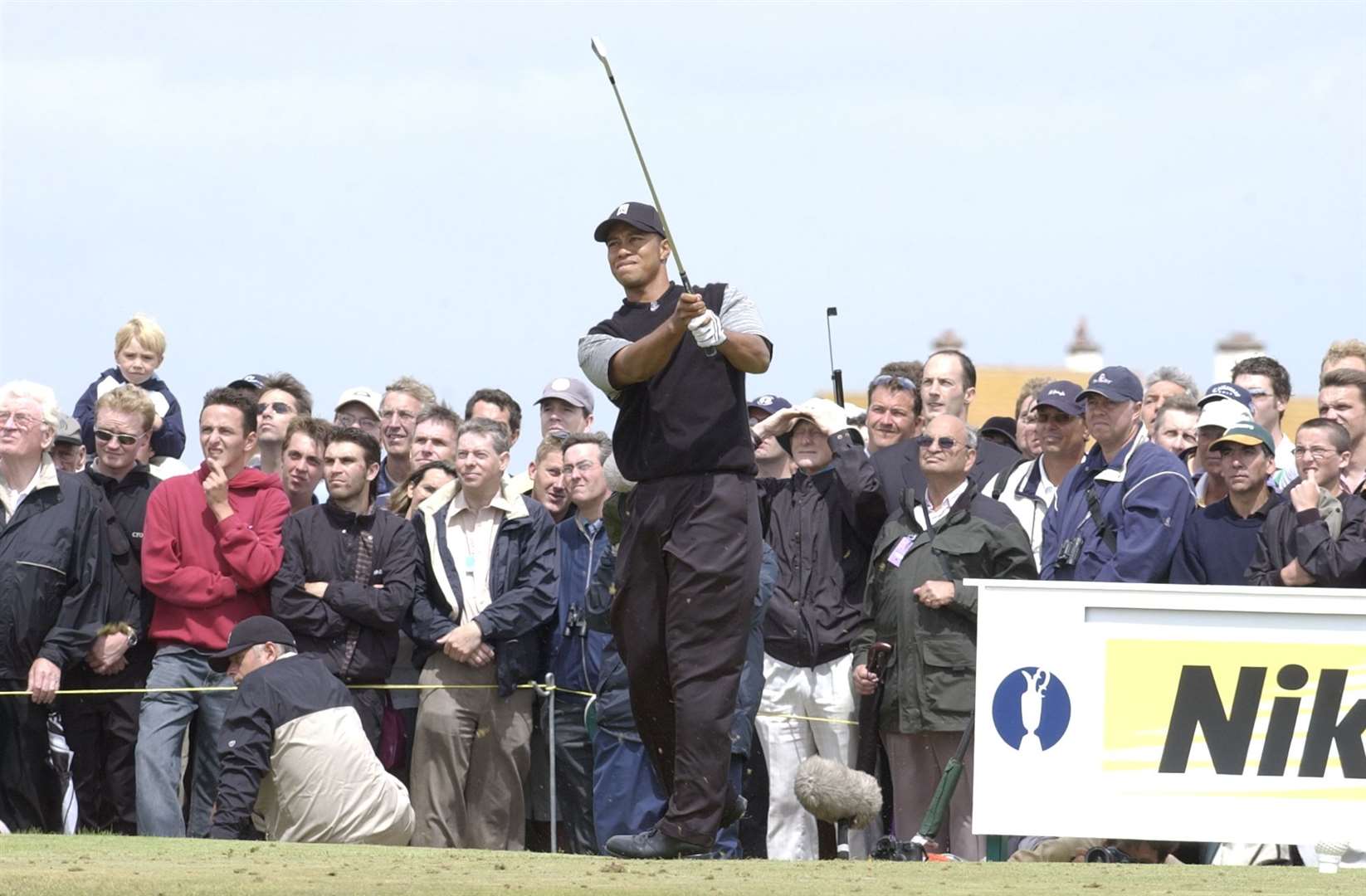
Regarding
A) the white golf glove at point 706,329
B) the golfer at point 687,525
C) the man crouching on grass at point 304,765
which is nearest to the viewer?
the white golf glove at point 706,329

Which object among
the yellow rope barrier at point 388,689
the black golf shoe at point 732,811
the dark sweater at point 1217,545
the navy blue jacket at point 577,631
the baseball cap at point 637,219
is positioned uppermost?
the baseball cap at point 637,219

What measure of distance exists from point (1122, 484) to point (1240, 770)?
1616mm

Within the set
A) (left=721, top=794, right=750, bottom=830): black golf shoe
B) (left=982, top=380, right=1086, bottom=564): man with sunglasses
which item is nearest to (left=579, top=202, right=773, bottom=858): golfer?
(left=721, top=794, right=750, bottom=830): black golf shoe

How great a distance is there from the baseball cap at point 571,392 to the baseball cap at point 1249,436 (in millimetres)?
4181

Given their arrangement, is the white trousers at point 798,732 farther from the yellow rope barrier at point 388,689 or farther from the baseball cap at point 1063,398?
the baseball cap at point 1063,398

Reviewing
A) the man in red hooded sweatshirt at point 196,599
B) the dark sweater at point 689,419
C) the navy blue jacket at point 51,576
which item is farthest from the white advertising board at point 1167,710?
the navy blue jacket at point 51,576

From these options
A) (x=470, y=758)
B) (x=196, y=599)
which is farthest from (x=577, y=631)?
(x=196, y=599)

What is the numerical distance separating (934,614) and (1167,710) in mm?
1275

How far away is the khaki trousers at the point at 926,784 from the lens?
10016 millimetres

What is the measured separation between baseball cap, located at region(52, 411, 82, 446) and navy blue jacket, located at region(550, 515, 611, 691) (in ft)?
9.93

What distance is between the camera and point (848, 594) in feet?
35.5

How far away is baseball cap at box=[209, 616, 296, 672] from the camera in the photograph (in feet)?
31.9

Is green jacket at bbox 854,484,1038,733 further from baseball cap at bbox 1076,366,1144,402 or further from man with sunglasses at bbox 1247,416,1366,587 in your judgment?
man with sunglasses at bbox 1247,416,1366,587

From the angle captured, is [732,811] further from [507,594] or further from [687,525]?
[507,594]
